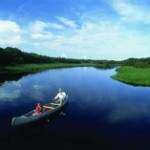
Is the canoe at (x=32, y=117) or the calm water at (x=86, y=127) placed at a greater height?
the canoe at (x=32, y=117)

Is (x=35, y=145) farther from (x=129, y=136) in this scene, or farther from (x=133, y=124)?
(x=133, y=124)

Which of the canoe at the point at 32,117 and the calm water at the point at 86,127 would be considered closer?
the calm water at the point at 86,127

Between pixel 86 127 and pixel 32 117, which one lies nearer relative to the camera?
pixel 32 117

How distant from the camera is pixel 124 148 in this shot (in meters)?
18.1

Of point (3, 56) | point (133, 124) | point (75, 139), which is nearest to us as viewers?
Answer: point (75, 139)

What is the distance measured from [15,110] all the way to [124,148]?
15.4m

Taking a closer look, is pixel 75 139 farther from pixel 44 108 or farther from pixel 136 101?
pixel 136 101

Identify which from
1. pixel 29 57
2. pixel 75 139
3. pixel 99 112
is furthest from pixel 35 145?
pixel 29 57

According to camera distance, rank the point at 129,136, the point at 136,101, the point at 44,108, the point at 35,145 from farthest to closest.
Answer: the point at 136,101 → the point at 44,108 → the point at 129,136 → the point at 35,145

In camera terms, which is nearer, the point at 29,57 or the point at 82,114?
the point at 82,114

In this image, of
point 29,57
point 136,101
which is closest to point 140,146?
point 136,101

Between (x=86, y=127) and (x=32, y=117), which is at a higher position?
(x=32, y=117)

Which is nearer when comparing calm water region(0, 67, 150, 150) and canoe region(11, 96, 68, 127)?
calm water region(0, 67, 150, 150)

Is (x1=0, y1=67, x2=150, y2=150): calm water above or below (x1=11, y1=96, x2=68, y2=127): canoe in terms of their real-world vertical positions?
below
